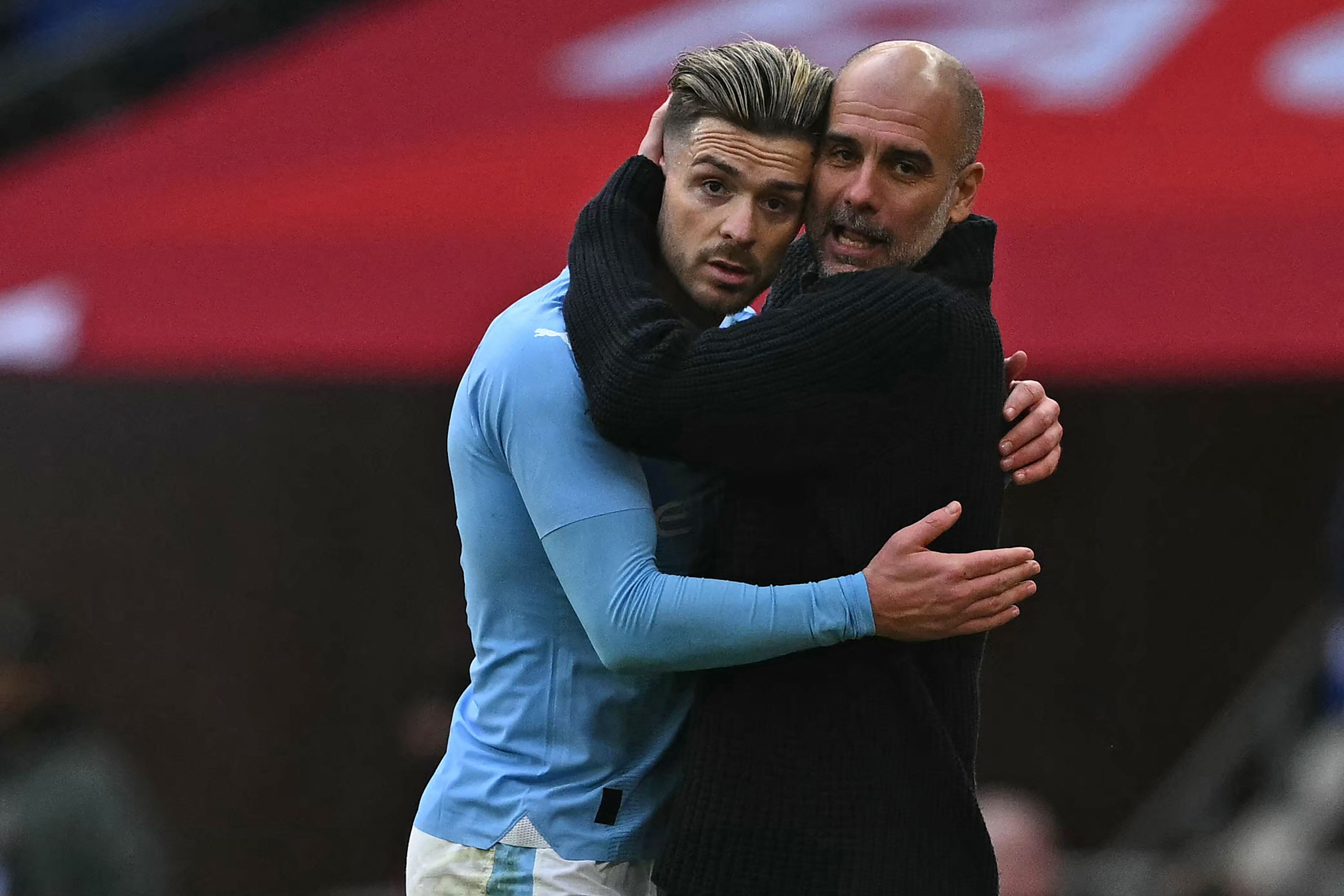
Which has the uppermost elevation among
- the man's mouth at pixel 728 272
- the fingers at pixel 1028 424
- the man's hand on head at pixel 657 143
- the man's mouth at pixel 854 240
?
the man's hand on head at pixel 657 143

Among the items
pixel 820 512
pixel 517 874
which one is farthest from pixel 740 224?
pixel 517 874

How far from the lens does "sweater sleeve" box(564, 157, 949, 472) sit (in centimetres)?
227

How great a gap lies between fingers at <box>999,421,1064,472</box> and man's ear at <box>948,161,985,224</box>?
34 centimetres

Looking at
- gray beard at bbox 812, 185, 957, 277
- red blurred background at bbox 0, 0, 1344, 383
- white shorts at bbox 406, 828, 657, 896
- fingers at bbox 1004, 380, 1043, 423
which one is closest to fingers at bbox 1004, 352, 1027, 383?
fingers at bbox 1004, 380, 1043, 423

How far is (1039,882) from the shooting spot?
4785 millimetres

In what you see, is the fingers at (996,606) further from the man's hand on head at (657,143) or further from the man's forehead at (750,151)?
the man's hand on head at (657,143)

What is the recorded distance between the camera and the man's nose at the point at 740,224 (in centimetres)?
251

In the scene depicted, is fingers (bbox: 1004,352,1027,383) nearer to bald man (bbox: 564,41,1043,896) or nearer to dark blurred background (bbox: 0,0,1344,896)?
bald man (bbox: 564,41,1043,896)

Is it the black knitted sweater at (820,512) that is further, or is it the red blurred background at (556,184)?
the red blurred background at (556,184)

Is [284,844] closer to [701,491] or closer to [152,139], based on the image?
[152,139]

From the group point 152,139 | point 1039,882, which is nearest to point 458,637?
point 152,139

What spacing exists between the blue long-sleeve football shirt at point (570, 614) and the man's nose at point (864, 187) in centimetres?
43

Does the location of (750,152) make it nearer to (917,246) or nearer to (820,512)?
(917,246)

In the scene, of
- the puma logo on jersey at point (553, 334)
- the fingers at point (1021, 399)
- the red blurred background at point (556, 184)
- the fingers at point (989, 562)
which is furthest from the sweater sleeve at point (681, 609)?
the red blurred background at point (556, 184)
